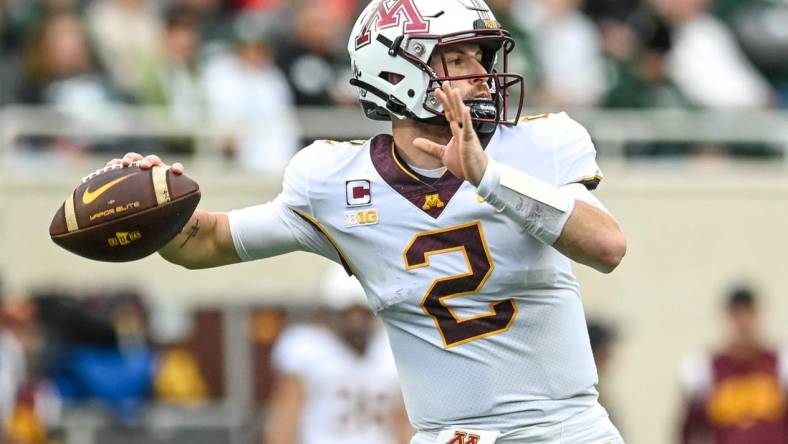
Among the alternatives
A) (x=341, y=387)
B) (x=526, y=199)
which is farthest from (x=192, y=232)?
(x=341, y=387)

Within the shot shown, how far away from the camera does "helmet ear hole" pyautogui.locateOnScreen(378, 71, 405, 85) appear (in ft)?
15.2

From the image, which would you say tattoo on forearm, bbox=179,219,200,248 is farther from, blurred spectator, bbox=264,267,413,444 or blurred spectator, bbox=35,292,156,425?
blurred spectator, bbox=35,292,156,425

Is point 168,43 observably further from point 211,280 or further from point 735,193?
point 735,193

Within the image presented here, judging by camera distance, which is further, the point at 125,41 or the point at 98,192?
the point at 125,41

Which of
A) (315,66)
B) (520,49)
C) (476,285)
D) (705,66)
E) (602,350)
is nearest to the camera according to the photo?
(476,285)

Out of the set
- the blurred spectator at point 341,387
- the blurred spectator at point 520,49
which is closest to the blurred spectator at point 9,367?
the blurred spectator at point 341,387

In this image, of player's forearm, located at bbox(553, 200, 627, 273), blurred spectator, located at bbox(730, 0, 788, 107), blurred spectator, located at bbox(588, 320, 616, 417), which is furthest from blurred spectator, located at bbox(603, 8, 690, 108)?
player's forearm, located at bbox(553, 200, 627, 273)

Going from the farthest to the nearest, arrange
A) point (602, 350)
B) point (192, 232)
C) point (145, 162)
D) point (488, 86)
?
point (602, 350) → point (192, 232) → point (145, 162) → point (488, 86)

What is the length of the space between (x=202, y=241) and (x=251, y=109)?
552 cm

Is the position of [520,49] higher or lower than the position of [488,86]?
lower

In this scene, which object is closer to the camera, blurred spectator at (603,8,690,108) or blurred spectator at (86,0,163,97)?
blurred spectator at (86,0,163,97)

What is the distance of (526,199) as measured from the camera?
427cm

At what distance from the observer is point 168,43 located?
10.4 m

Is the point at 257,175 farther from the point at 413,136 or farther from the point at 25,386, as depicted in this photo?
the point at 413,136
